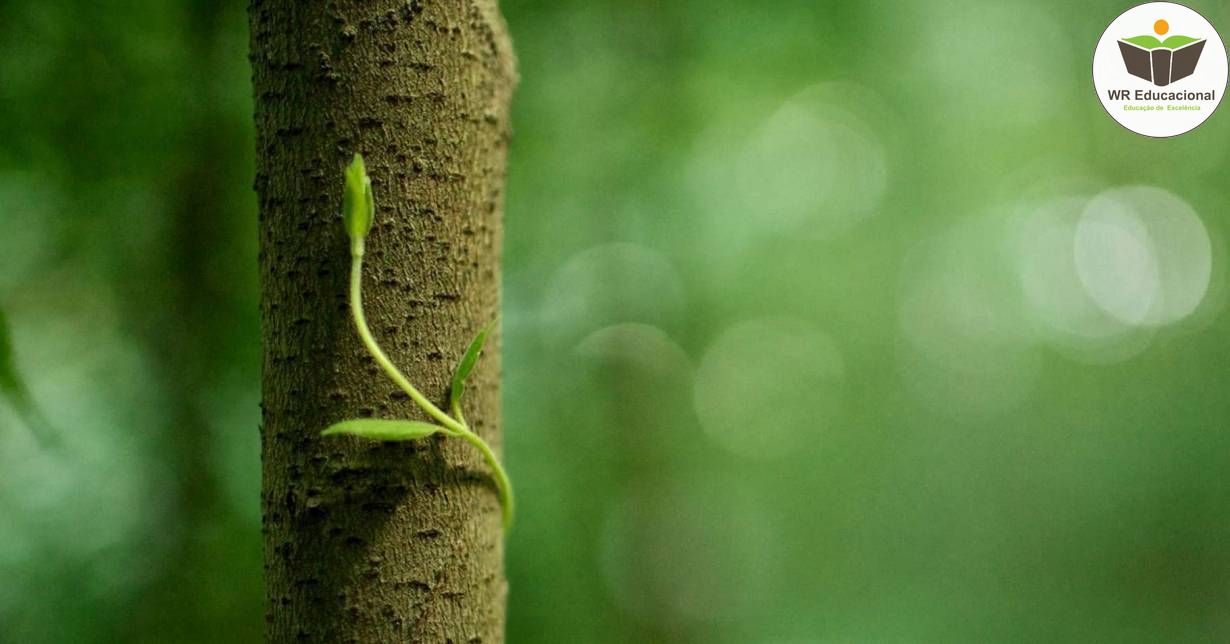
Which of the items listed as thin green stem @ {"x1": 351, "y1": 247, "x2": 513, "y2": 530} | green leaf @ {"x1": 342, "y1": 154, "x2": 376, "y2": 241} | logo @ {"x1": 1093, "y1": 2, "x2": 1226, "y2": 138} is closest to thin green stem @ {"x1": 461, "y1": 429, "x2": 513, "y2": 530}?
thin green stem @ {"x1": 351, "y1": 247, "x2": 513, "y2": 530}

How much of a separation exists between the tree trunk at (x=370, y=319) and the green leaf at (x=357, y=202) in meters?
0.02

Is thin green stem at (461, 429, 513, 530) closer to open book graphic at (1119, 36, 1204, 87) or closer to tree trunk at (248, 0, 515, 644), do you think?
tree trunk at (248, 0, 515, 644)

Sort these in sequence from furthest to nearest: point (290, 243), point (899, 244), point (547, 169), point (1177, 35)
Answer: point (899, 244) < point (547, 169) < point (1177, 35) < point (290, 243)

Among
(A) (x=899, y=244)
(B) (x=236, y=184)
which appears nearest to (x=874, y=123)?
(A) (x=899, y=244)

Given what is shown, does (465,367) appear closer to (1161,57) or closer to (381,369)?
(381,369)

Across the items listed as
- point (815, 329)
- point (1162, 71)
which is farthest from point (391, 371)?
point (815, 329)

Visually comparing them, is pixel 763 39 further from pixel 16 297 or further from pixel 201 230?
pixel 16 297

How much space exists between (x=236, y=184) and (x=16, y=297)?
0.35m

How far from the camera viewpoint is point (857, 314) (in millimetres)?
2256

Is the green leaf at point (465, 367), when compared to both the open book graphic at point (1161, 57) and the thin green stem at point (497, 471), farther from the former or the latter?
the open book graphic at point (1161, 57)

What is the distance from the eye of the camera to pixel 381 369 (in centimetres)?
36

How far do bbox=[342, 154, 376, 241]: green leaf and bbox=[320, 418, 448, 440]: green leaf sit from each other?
80 mm

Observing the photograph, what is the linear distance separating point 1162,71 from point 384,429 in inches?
29.1

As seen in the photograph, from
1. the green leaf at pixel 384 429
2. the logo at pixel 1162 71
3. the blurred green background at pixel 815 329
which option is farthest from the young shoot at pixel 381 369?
the blurred green background at pixel 815 329
